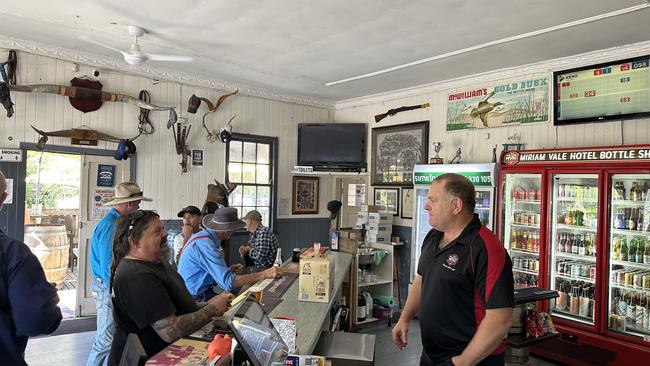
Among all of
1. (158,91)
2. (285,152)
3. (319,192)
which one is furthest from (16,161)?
(319,192)

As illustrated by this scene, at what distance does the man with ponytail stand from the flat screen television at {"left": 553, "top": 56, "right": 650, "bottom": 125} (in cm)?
478

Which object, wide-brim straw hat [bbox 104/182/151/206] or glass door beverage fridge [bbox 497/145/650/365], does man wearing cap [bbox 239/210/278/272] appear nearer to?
wide-brim straw hat [bbox 104/182/151/206]

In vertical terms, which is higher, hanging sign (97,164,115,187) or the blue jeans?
hanging sign (97,164,115,187)

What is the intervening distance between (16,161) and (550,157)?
251 inches

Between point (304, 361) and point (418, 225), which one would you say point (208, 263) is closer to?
point (304, 361)

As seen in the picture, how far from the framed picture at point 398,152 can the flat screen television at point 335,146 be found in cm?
26

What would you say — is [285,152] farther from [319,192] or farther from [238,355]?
[238,355]

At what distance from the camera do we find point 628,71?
483cm

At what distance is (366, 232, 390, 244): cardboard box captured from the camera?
23.1ft

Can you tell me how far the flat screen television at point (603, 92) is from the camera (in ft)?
15.5

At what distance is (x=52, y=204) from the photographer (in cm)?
584

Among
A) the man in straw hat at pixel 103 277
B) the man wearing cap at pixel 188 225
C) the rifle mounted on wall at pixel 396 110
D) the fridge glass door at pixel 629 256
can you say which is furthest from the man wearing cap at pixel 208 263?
the rifle mounted on wall at pixel 396 110

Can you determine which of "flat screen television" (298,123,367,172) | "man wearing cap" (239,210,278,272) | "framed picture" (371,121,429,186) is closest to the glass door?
"framed picture" (371,121,429,186)

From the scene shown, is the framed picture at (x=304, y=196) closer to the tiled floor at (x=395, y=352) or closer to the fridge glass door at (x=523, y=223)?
the tiled floor at (x=395, y=352)
